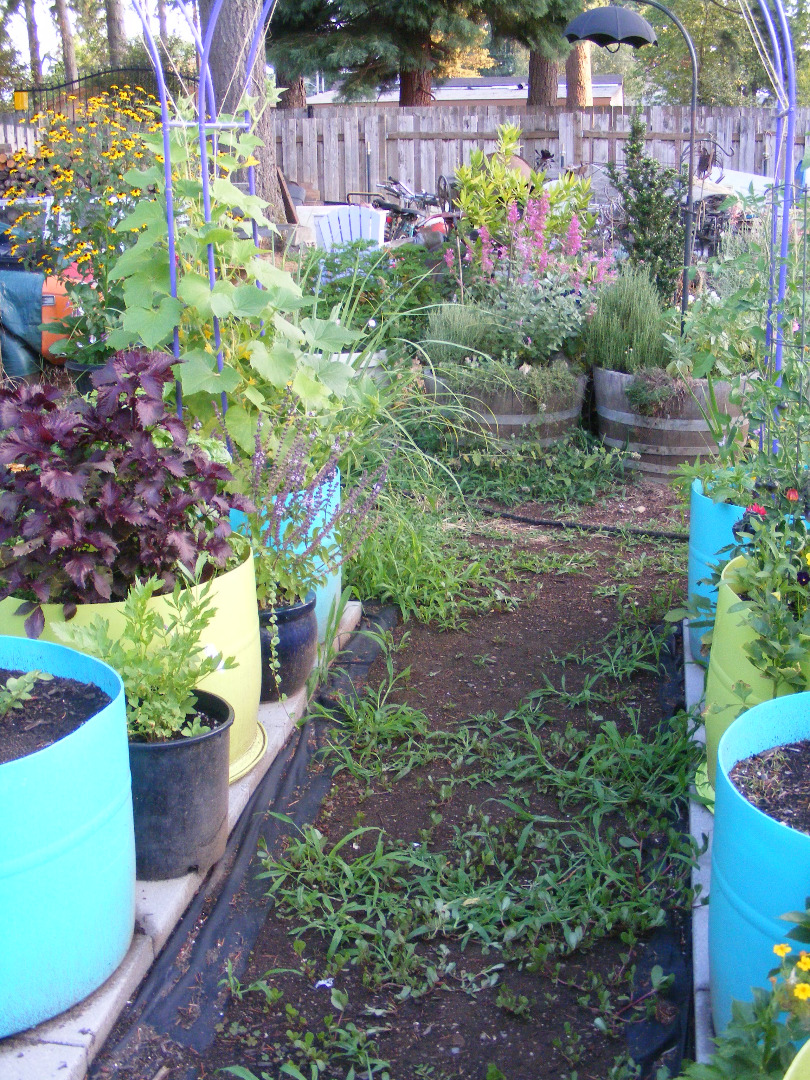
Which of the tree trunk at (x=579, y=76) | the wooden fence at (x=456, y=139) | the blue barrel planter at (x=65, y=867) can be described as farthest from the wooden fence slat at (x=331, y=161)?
the blue barrel planter at (x=65, y=867)

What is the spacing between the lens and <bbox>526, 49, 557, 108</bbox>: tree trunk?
1457cm

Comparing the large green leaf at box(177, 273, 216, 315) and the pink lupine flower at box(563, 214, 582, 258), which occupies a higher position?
the pink lupine flower at box(563, 214, 582, 258)

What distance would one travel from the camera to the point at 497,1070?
4.88 feet

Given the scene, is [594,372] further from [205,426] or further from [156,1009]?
[156,1009]

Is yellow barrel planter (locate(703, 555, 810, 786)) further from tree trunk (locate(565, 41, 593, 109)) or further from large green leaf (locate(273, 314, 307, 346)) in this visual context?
tree trunk (locate(565, 41, 593, 109))

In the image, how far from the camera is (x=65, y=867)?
139cm

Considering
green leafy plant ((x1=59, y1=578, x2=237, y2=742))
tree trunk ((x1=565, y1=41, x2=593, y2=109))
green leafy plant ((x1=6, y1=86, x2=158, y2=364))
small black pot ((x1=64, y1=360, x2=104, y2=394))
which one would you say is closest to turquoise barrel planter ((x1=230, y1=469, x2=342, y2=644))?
green leafy plant ((x1=59, y1=578, x2=237, y2=742))

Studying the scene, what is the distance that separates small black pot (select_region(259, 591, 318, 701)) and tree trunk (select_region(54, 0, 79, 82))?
74.3 feet

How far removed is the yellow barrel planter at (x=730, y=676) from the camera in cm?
174

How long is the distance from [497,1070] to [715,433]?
6.20 feet

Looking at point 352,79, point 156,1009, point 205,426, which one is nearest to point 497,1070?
point 156,1009

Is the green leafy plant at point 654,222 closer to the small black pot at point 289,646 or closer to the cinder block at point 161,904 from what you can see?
the small black pot at point 289,646

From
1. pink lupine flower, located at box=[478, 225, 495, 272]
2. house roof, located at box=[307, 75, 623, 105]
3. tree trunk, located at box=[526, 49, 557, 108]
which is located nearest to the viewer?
pink lupine flower, located at box=[478, 225, 495, 272]

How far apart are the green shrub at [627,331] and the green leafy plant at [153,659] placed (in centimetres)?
335
